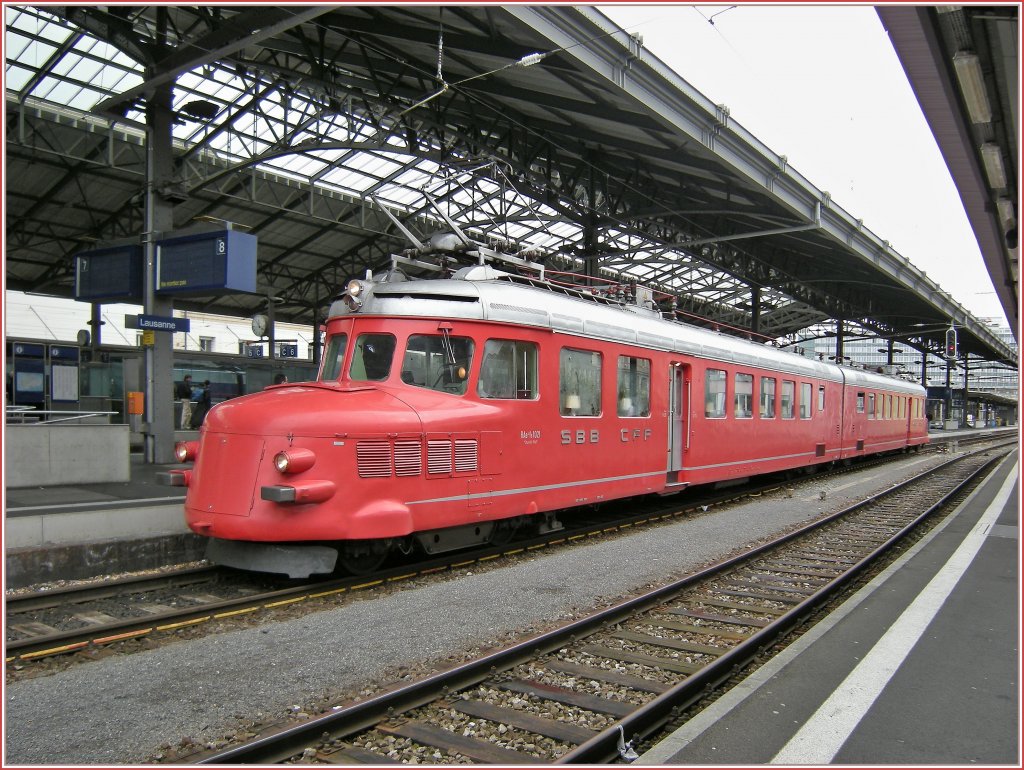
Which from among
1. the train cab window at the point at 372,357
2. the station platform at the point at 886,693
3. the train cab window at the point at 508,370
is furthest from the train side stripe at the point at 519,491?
the station platform at the point at 886,693

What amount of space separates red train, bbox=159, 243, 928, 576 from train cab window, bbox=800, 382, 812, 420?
641 centimetres

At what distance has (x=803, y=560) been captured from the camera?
370 inches

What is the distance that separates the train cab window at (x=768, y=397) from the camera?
15.8m

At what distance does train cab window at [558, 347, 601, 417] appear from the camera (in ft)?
31.8

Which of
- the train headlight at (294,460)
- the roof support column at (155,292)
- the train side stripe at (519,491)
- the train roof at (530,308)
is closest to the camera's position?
the train headlight at (294,460)

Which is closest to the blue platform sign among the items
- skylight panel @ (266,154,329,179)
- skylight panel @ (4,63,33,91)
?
skylight panel @ (4,63,33,91)

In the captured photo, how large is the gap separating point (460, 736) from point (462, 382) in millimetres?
4661

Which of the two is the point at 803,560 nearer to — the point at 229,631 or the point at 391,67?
the point at 229,631

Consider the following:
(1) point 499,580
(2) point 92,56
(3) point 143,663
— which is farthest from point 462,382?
(2) point 92,56

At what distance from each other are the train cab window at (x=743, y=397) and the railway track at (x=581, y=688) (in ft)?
20.1

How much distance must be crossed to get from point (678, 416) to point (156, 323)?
10208 millimetres

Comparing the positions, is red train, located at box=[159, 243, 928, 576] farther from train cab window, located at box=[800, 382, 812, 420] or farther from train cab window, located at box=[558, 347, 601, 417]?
train cab window, located at box=[800, 382, 812, 420]

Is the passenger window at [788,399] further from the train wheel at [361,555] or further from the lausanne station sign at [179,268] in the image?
the lausanne station sign at [179,268]

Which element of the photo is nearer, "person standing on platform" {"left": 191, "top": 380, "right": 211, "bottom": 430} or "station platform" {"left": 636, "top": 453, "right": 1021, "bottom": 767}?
"station platform" {"left": 636, "top": 453, "right": 1021, "bottom": 767}
